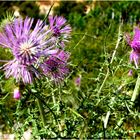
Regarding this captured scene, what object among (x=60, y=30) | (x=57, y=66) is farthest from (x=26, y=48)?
(x=60, y=30)

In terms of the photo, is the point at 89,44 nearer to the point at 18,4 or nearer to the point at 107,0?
the point at 107,0

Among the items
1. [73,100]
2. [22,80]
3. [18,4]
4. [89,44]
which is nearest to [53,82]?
[73,100]

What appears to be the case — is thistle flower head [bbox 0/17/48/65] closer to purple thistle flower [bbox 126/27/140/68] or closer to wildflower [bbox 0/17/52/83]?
wildflower [bbox 0/17/52/83]

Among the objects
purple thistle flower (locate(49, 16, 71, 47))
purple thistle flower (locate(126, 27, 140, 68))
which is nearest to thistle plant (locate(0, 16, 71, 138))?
purple thistle flower (locate(49, 16, 71, 47))

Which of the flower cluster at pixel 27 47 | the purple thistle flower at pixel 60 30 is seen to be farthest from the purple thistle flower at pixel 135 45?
the flower cluster at pixel 27 47

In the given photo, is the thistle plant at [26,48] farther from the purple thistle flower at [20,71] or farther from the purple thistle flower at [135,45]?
the purple thistle flower at [135,45]

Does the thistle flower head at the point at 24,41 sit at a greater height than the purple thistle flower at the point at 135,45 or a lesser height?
greater
